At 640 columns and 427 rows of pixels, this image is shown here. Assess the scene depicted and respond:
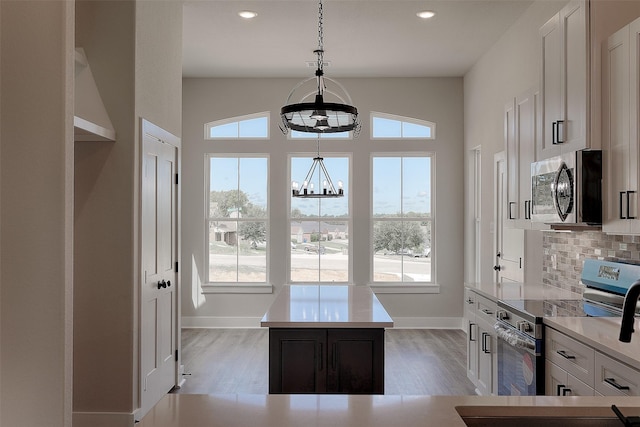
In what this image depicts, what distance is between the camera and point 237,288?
270 inches

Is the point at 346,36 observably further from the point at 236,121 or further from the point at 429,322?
the point at 429,322

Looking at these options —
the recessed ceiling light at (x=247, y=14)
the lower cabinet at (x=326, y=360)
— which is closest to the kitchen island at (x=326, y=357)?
the lower cabinet at (x=326, y=360)

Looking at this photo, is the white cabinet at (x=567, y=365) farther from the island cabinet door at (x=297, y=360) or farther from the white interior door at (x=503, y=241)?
the white interior door at (x=503, y=241)

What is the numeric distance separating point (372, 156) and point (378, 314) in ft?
13.4

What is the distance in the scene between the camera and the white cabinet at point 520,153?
374cm

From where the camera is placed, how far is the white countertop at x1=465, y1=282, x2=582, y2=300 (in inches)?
139

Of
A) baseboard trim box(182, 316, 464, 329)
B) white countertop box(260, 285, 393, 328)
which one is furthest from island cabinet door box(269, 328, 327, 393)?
baseboard trim box(182, 316, 464, 329)

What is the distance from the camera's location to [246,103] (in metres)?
6.86

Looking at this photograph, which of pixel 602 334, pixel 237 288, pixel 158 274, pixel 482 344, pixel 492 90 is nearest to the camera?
pixel 602 334

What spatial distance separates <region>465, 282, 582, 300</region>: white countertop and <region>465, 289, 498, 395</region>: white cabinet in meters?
0.05

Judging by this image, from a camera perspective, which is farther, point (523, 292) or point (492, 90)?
point (492, 90)

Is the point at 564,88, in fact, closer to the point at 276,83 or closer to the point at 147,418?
the point at 147,418

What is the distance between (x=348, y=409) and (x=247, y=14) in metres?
4.09

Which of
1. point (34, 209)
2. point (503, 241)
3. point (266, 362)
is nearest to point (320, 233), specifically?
point (266, 362)
